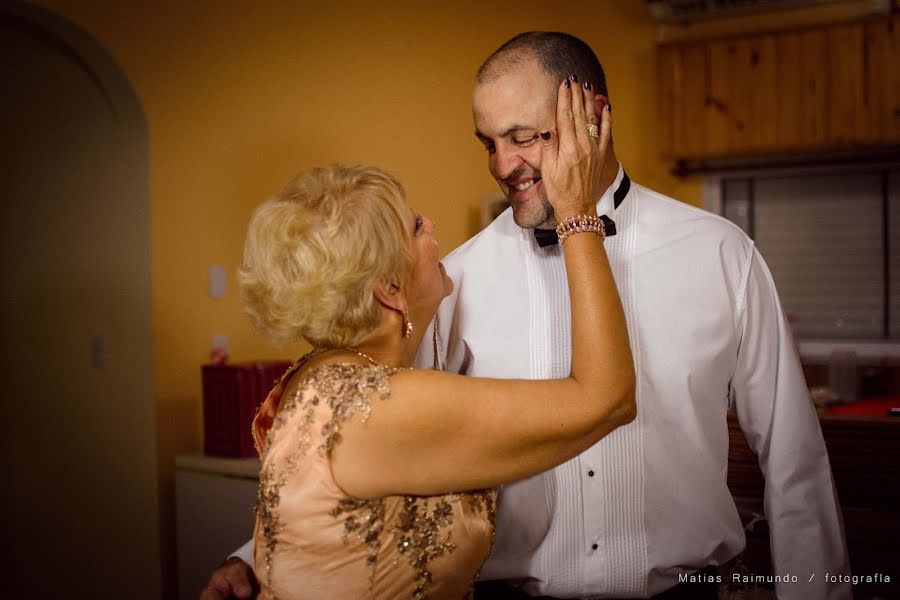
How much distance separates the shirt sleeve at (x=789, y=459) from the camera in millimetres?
1377

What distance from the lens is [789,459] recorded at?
1.39 m

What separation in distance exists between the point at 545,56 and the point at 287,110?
7.61 ft

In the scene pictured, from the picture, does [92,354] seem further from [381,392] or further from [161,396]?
[381,392]

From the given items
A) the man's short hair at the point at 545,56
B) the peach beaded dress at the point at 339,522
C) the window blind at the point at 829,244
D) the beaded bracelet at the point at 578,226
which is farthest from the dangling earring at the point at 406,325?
the window blind at the point at 829,244

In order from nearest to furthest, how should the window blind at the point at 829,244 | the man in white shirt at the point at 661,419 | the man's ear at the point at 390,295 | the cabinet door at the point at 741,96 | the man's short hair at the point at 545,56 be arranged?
1. the man's ear at the point at 390,295
2. the man in white shirt at the point at 661,419
3. the man's short hair at the point at 545,56
4. the cabinet door at the point at 741,96
5. the window blind at the point at 829,244

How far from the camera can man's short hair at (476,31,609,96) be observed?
1.48 metres

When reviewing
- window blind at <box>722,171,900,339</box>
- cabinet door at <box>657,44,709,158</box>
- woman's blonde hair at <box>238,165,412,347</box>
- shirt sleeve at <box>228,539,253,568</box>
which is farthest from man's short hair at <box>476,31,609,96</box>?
window blind at <box>722,171,900,339</box>

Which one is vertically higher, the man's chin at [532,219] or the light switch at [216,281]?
the man's chin at [532,219]

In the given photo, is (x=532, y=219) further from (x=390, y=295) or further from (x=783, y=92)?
(x=783, y=92)

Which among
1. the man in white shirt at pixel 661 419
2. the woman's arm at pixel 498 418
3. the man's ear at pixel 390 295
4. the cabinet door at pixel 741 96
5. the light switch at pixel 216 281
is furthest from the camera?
the light switch at pixel 216 281

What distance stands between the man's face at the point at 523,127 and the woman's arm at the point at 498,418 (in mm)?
308

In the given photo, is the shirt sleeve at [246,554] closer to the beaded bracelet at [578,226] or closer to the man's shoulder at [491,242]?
the man's shoulder at [491,242]

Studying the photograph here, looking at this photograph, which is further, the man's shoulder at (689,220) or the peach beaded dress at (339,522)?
the man's shoulder at (689,220)

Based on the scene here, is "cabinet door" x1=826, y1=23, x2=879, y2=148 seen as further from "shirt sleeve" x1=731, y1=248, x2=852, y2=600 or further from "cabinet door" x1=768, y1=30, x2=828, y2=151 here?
"shirt sleeve" x1=731, y1=248, x2=852, y2=600
